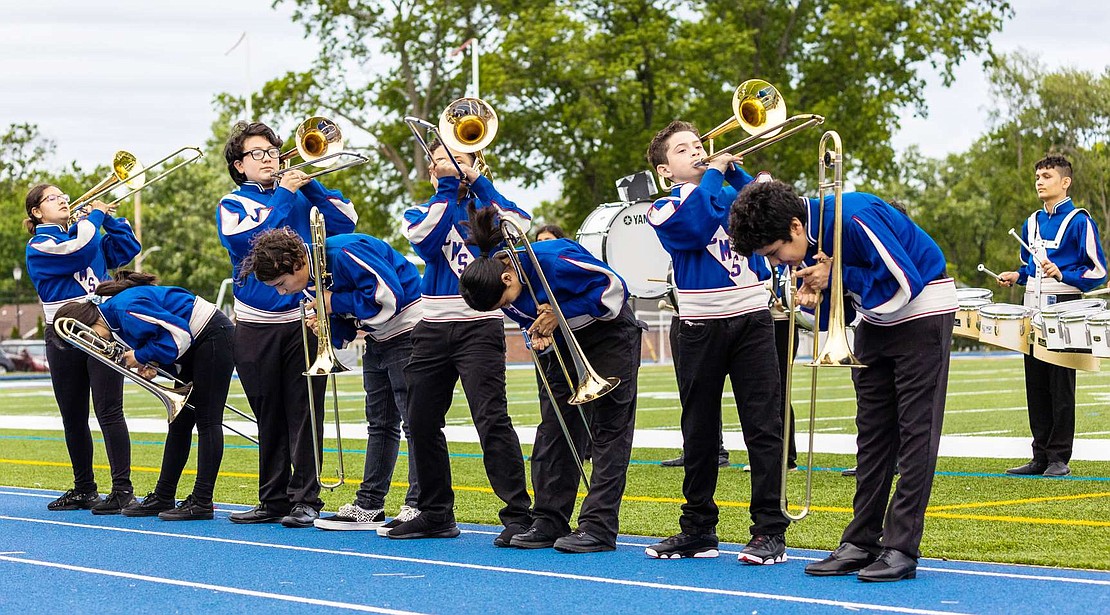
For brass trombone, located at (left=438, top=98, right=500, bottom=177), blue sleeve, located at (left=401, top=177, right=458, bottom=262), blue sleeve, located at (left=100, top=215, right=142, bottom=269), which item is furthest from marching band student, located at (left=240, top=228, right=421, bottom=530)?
blue sleeve, located at (left=100, top=215, right=142, bottom=269)

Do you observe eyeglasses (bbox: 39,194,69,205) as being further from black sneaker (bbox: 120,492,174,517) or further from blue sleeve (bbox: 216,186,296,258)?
black sneaker (bbox: 120,492,174,517)

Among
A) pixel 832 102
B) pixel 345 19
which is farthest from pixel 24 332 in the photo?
pixel 832 102

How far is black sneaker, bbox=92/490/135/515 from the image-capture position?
937 cm

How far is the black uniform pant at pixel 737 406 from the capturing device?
686cm

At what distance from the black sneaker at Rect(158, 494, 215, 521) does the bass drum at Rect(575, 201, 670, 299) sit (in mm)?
5434

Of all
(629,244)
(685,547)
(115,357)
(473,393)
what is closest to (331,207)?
(473,393)

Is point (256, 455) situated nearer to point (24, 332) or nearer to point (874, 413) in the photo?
point (874, 413)

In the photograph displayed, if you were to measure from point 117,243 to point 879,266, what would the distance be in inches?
227

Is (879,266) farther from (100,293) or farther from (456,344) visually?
(100,293)

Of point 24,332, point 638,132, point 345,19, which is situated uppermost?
point 345,19

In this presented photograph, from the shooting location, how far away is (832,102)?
119 ft

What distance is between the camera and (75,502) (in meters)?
9.67

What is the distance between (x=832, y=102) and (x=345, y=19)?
545 inches

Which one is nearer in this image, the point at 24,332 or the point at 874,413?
the point at 874,413
